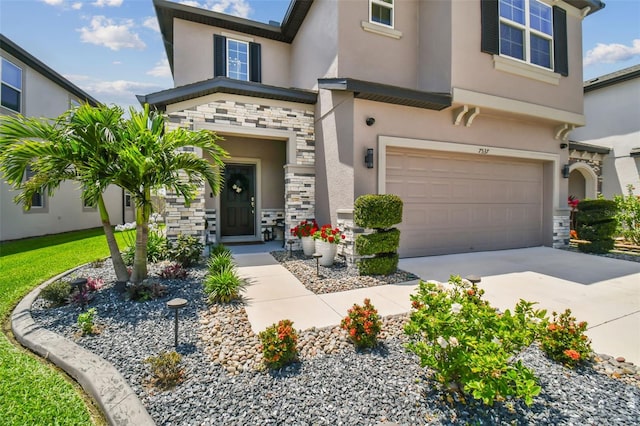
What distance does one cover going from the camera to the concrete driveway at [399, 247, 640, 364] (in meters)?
3.36

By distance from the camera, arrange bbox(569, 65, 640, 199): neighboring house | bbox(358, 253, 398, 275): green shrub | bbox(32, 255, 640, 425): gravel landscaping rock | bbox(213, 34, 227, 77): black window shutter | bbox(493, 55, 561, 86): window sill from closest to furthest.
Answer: bbox(32, 255, 640, 425): gravel landscaping rock → bbox(358, 253, 398, 275): green shrub → bbox(493, 55, 561, 86): window sill → bbox(213, 34, 227, 77): black window shutter → bbox(569, 65, 640, 199): neighboring house

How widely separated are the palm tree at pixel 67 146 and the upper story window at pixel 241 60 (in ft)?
19.9

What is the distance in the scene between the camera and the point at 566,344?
106 inches

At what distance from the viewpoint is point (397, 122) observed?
6246mm

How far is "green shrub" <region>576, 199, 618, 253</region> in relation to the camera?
295 inches

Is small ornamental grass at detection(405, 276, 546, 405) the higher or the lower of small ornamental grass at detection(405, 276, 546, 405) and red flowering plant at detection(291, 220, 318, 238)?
the lower

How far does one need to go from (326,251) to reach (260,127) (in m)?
3.61

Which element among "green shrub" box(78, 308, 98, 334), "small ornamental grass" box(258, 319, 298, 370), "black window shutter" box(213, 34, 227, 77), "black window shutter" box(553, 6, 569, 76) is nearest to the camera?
"small ornamental grass" box(258, 319, 298, 370)

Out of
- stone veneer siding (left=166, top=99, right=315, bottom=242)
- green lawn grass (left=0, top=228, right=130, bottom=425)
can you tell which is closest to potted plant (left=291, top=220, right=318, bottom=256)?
stone veneer siding (left=166, top=99, right=315, bottom=242)

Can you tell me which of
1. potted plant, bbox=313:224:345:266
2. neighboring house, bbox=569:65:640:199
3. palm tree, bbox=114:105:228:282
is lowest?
potted plant, bbox=313:224:345:266

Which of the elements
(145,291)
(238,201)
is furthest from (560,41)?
(145,291)

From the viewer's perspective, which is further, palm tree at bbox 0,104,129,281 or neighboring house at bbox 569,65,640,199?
neighboring house at bbox 569,65,640,199

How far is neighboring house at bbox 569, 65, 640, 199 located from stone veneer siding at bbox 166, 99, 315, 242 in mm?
9856

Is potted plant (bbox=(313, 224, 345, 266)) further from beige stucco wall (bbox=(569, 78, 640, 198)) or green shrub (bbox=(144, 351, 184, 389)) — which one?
beige stucco wall (bbox=(569, 78, 640, 198))
